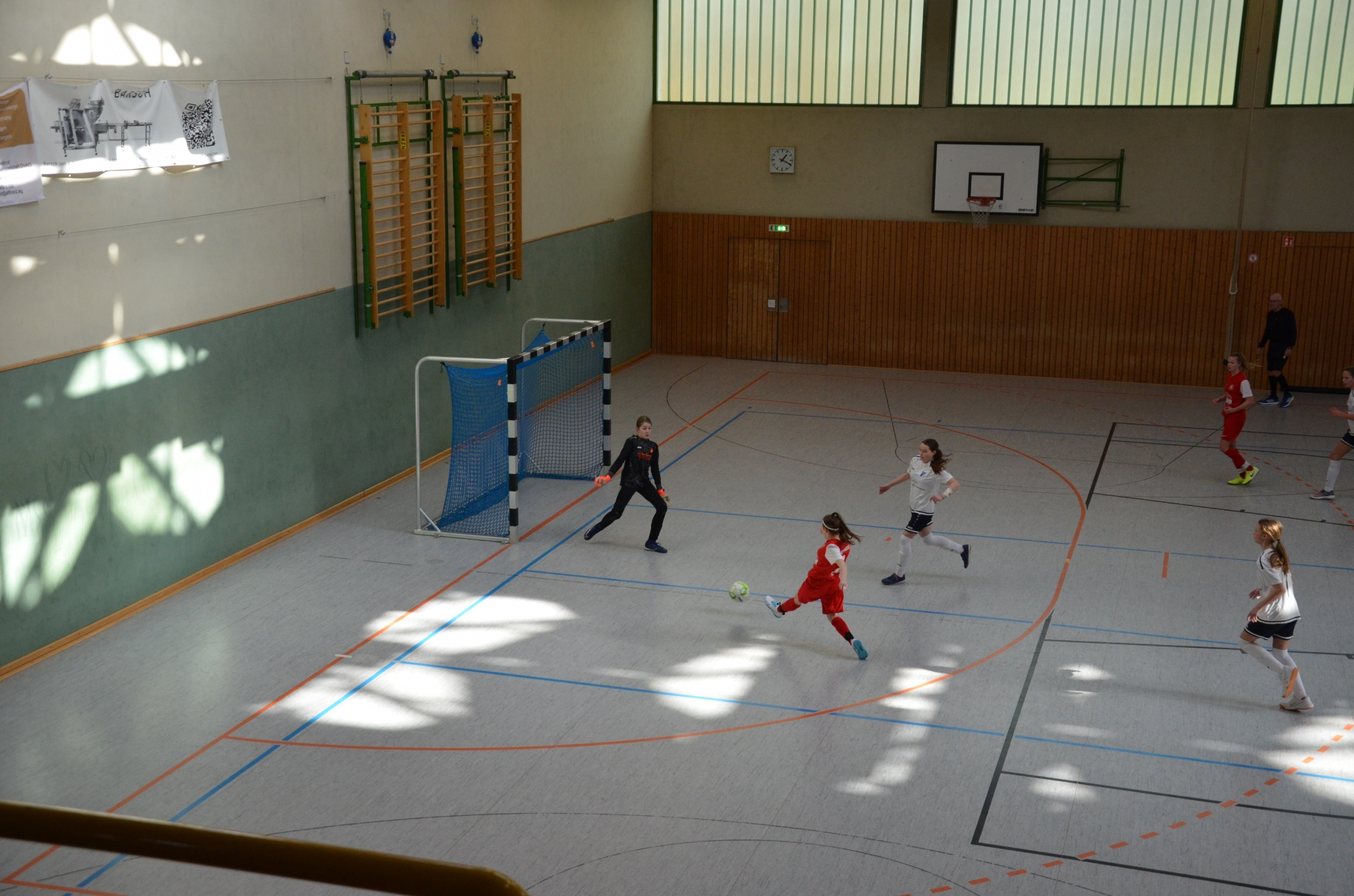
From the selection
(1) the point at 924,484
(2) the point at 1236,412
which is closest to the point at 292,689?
(1) the point at 924,484

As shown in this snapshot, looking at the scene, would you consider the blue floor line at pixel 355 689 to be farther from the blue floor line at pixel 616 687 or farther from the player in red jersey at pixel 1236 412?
the player in red jersey at pixel 1236 412

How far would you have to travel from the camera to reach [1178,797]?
8109 mm

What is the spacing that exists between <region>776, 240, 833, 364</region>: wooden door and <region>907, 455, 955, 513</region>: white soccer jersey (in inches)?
454

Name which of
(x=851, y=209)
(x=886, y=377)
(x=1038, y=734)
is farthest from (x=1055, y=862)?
(x=851, y=209)

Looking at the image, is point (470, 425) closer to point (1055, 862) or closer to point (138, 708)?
point (138, 708)

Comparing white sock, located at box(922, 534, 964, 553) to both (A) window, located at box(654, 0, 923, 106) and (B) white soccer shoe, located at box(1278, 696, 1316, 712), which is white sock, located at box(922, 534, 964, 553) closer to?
(B) white soccer shoe, located at box(1278, 696, 1316, 712)

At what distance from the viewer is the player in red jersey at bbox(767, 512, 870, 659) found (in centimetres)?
1001

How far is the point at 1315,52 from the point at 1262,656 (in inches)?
565

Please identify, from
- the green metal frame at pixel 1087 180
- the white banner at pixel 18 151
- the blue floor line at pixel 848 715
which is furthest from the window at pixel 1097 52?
the white banner at pixel 18 151

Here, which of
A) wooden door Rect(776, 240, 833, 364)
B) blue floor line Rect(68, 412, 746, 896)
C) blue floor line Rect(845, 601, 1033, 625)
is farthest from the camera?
wooden door Rect(776, 240, 833, 364)

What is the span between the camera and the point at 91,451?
10.5 meters

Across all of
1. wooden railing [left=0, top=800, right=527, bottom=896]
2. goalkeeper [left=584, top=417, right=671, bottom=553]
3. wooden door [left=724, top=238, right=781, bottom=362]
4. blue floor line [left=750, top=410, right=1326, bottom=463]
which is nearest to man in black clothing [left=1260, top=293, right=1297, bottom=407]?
blue floor line [left=750, top=410, right=1326, bottom=463]

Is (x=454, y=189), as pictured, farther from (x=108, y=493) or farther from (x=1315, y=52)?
(x=1315, y=52)

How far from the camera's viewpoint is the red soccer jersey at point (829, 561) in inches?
394
